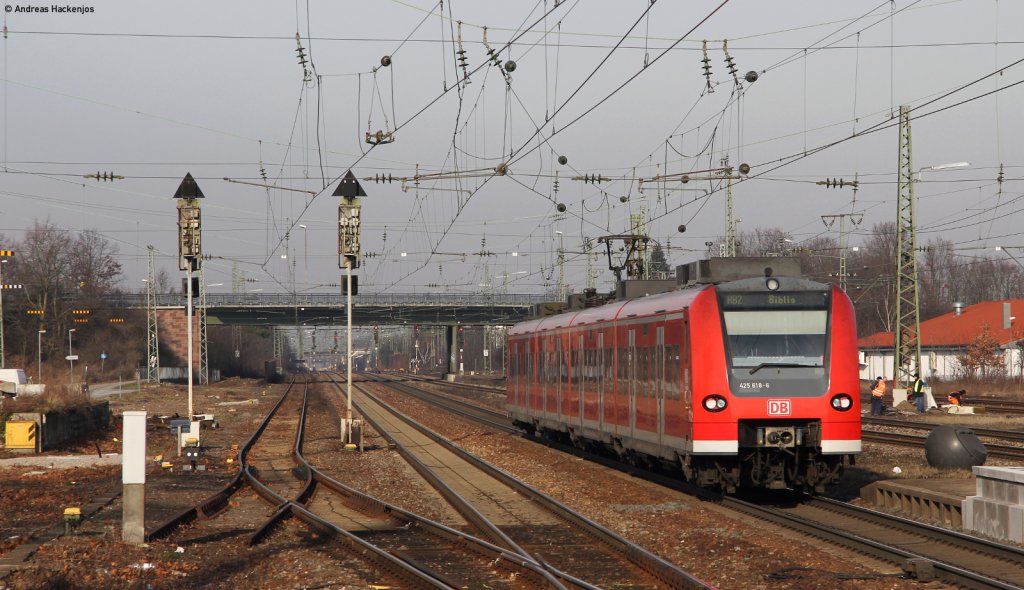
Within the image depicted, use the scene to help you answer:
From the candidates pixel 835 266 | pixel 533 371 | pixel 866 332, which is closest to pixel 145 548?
pixel 533 371

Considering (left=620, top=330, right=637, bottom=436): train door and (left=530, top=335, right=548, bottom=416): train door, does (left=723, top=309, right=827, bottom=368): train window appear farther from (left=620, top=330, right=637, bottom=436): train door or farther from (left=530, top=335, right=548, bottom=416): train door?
(left=530, top=335, right=548, bottom=416): train door

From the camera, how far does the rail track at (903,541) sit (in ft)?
34.1

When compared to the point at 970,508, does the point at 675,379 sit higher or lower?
higher

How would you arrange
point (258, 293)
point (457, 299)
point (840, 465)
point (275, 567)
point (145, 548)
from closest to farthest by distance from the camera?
point (275, 567) → point (145, 548) → point (840, 465) → point (258, 293) → point (457, 299)

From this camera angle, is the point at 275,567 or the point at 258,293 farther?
the point at 258,293

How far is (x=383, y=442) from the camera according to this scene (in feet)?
103

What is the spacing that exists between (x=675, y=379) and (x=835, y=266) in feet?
276

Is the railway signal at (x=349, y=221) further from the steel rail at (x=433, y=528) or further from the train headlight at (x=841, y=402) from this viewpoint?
the train headlight at (x=841, y=402)

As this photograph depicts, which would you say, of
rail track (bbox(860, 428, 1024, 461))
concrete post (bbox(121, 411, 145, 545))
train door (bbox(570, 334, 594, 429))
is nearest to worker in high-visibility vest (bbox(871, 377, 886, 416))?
rail track (bbox(860, 428, 1024, 461))

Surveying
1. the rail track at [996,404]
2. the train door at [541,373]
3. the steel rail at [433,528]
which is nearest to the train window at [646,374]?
the steel rail at [433,528]

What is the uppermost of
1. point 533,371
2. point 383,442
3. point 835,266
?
point 835,266

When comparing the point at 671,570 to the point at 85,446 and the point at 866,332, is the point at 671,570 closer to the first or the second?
the point at 85,446

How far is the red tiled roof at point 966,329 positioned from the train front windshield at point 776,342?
59976 mm

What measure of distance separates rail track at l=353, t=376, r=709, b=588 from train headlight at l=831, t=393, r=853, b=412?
161 inches
